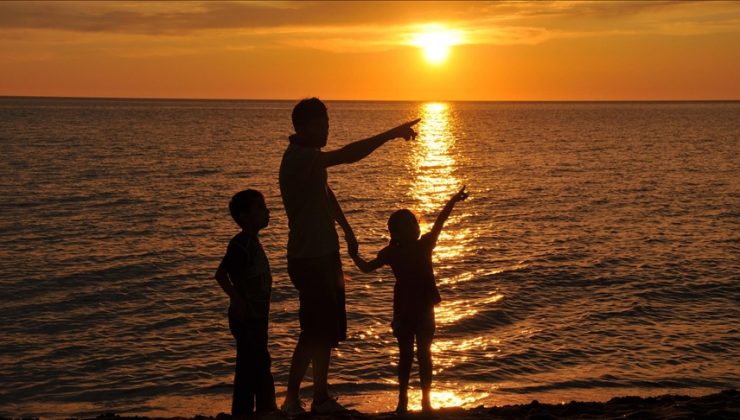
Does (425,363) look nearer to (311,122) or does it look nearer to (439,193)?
(311,122)

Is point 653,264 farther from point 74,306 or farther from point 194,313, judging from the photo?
point 74,306

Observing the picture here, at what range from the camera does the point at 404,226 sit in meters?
7.18

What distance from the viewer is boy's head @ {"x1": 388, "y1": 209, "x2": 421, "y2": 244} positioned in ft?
23.6

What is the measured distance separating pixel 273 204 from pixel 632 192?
16.6 metres

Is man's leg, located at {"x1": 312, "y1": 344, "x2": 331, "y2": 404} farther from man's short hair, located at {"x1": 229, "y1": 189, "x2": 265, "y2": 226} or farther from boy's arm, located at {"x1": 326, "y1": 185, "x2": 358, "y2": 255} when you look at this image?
man's short hair, located at {"x1": 229, "y1": 189, "x2": 265, "y2": 226}

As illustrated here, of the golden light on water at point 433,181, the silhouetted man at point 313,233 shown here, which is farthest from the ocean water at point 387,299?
the silhouetted man at point 313,233

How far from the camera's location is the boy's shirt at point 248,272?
22.2ft

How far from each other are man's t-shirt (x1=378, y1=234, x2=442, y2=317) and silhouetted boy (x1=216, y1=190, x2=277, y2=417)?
109cm

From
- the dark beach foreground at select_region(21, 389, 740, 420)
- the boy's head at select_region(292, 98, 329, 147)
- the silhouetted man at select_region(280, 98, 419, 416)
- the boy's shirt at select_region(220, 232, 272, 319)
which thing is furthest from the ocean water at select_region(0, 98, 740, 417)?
the boy's head at select_region(292, 98, 329, 147)

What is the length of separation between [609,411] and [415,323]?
1.95 meters

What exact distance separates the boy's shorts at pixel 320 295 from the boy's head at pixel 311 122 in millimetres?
953

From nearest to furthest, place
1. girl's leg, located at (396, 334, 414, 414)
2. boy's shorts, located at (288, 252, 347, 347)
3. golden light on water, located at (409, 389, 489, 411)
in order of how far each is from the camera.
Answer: boy's shorts, located at (288, 252, 347, 347)
girl's leg, located at (396, 334, 414, 414)
golden light on water, located at (409, 389, 489, 411)

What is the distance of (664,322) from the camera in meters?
14.4

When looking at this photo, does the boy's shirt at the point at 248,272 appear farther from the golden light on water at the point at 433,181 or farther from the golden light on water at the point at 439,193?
the golden light on water at the point at 433,181
